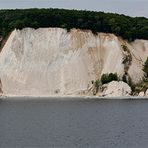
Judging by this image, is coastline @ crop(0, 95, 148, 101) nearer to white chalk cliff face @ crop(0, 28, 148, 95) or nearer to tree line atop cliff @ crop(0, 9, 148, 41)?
white chalk cliff face @ crop(0, 28, 148, 95)

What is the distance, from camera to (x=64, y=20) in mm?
119562

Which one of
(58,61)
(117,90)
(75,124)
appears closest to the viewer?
(75,124)

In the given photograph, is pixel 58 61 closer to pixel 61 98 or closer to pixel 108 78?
pixel 61 98

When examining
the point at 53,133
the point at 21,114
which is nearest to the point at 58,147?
the point at 53,133

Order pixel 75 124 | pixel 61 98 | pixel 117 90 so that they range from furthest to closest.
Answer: pixel 117 90
pixel 61 98
pixel 75 124

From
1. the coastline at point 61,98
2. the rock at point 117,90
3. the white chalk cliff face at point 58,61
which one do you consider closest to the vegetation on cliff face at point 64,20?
the white chalk cliff face at point 58,61

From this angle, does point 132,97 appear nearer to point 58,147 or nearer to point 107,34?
point 107,34

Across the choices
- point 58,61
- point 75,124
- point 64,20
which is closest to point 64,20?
point 64,20

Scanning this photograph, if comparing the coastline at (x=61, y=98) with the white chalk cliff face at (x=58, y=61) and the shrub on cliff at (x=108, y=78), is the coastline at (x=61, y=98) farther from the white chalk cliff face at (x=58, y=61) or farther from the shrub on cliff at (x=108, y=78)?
the shrub on cliff at (x=108, y=78)

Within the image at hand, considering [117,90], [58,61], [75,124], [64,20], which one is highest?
[64,20]

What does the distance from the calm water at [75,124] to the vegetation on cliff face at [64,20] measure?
2189cm

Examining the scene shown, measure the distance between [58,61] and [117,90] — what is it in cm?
1222

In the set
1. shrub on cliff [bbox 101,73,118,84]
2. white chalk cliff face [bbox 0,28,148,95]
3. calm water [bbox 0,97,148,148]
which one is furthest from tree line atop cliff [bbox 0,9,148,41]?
calm water [bbox 0,97,148,148]

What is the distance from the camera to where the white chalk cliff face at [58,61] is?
380ft
